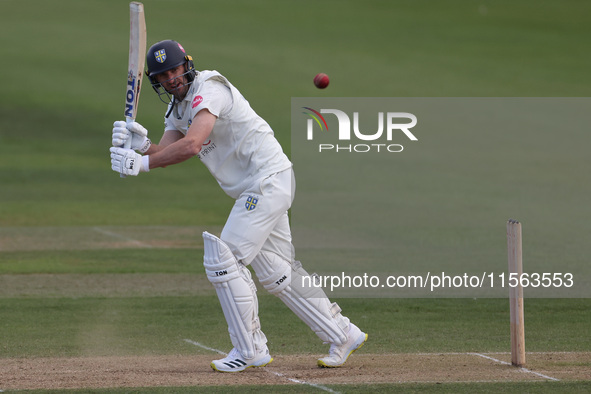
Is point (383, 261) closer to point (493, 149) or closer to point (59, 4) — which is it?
point (493, 149)

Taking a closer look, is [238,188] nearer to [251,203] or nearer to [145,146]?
[251,203]

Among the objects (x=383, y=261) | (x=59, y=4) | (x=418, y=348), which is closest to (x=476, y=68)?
(x=59, y=4)

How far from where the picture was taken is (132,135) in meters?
6.92

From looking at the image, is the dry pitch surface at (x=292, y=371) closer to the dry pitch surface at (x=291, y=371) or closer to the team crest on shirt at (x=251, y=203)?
the dry pitch surface at (x=291, y=371)

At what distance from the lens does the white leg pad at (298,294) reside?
7.04 metres

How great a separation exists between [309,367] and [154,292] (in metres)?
5.49

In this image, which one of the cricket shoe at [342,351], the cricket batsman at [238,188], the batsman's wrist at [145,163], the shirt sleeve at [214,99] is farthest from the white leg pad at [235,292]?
the shirt sleeve at [214,99]

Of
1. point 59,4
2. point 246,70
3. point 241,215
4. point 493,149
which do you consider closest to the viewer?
point 241,215

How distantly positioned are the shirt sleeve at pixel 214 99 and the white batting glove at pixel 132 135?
1.38 feet

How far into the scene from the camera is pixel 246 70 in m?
39.2

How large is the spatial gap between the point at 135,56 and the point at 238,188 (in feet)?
4.08

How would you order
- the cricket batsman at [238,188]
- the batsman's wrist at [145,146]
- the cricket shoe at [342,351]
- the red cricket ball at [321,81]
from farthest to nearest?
the red cricket ball at [321,81] → the cricket shoe at [342,351] → the batsman's wrist at [145,146] → the cricket batsman at [238,188]

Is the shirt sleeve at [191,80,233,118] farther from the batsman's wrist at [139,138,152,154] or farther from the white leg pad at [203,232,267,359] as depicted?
the white leg pad at [203,232,267,359]

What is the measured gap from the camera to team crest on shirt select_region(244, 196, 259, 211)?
6.84 meters
